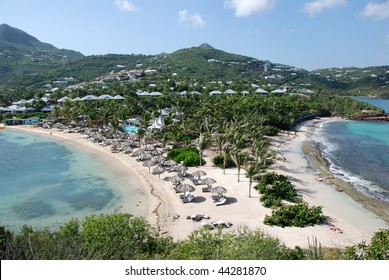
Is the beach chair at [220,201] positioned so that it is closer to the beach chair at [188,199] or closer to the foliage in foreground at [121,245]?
the beach chair at [188,199]

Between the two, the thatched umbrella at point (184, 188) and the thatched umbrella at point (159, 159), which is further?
the thatched umbrella at point (159, 159)

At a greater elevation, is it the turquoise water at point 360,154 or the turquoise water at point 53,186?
the turquoise water at point 360,154

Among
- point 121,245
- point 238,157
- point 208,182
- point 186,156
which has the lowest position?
point 208,182

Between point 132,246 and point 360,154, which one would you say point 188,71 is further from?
point 132,246

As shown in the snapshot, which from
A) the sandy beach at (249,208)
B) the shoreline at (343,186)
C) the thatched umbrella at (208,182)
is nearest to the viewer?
the sandy beach at (249,208)

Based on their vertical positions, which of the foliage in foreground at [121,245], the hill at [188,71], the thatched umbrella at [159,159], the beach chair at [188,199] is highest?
the hill at [188,71]

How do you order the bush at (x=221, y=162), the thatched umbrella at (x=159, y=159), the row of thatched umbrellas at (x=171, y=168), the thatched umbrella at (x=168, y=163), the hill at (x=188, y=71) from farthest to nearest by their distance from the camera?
the hill at (x=188, y=71), the thatched umbrella at (x=159, y=159), the bush at (x=221, y=162), the thatched umbrella at (x=168, y=163), the row of thatched umbrellas at (x=171, y=168)

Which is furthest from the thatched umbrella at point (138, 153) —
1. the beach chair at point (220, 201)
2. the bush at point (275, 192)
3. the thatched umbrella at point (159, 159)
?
the bush at point (275, 192)

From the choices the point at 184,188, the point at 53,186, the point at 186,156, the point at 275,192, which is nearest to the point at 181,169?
the point at 186,156
